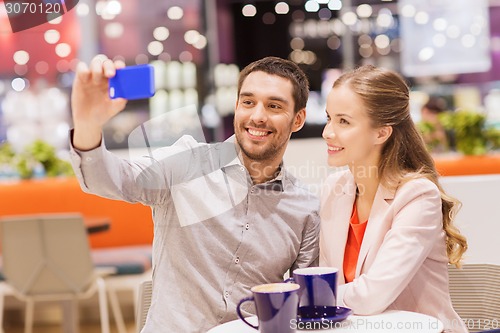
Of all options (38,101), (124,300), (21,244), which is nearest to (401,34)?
(38,101)

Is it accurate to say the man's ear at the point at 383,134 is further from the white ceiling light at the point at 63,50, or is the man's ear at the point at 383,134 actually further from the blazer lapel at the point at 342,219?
the white ceiling light at the point at 63,50

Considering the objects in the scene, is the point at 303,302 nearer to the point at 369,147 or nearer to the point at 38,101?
the point at 369,147

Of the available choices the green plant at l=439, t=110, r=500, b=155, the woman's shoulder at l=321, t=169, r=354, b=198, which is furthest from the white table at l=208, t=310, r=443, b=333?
the green plant at l=439, t=110, r=500, b=155

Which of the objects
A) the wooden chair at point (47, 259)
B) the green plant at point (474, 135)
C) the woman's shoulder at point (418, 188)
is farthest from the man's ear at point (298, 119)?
the green plant at point (474, 135)

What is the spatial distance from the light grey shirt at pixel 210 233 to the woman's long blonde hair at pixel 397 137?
0.25 meters

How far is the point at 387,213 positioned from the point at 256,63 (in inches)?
20.5

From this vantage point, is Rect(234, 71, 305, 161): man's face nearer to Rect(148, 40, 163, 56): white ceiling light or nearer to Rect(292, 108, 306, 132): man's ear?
Rect(292, 108, 306, 132): man's ear

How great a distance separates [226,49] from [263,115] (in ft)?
23.1

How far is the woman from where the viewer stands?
5.54 feet

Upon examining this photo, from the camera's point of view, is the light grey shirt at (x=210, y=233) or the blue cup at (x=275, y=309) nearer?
the blue cup at (x=275, y=309)

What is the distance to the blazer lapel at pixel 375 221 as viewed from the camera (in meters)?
1.77

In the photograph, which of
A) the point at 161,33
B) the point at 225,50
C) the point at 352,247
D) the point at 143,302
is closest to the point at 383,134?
the point at 352,247

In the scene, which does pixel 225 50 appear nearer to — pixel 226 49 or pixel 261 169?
pixel 226 49

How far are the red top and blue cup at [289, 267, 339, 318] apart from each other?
0.36m
